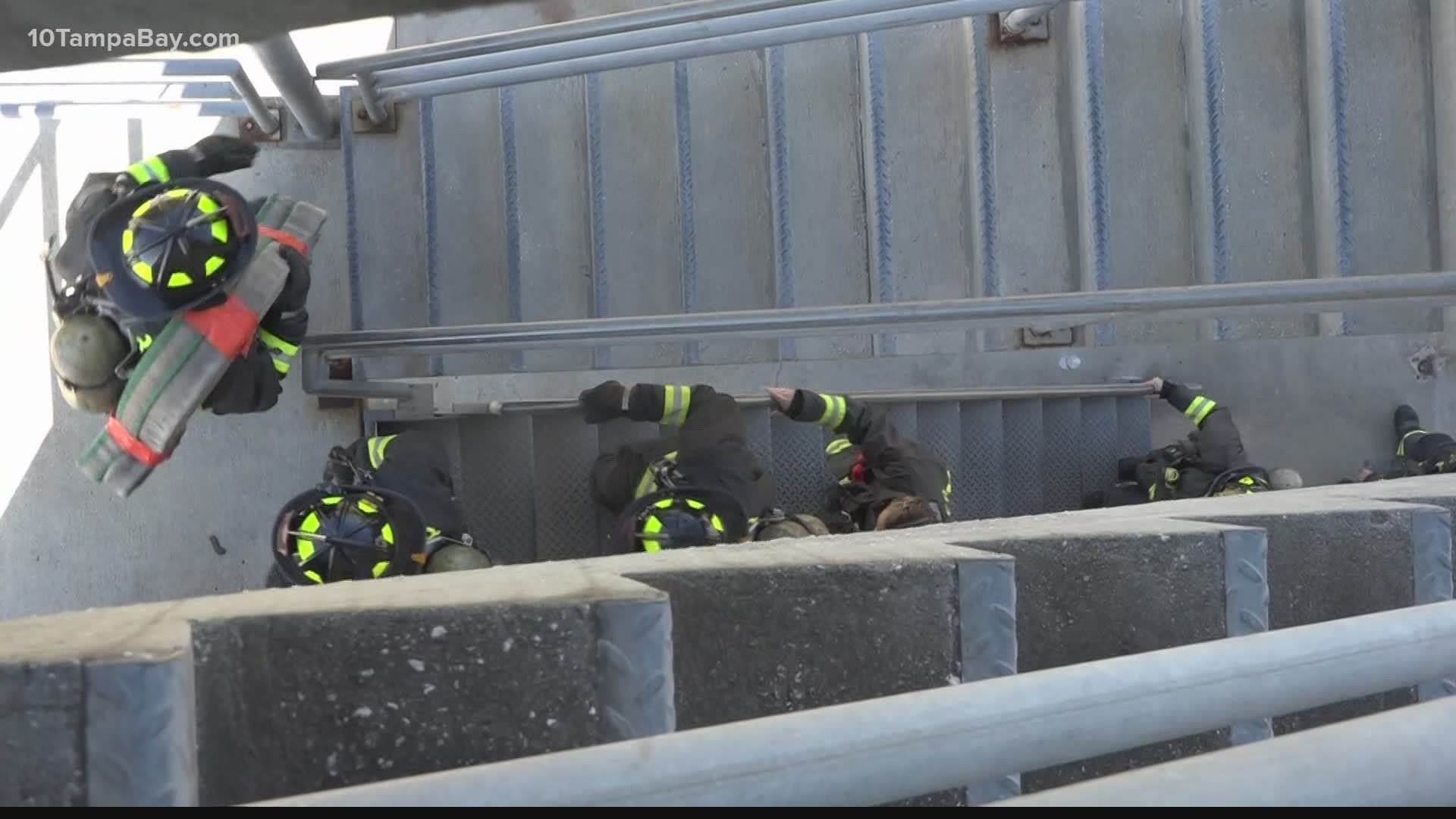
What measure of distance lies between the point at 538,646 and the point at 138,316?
3089 mm

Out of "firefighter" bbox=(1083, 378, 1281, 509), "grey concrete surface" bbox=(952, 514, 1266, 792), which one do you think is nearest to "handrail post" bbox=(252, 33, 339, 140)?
"grey concrete surface" bbox=(952, 514, 1266, 792)

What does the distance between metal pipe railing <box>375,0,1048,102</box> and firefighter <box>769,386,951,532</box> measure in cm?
180

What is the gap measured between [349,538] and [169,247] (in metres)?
1.29

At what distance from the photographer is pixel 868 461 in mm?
5684

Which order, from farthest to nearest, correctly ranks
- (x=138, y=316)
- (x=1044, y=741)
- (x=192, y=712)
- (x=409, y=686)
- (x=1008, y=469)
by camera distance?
(x=1008, y=469)
(x=138, y=316)
(x=409, y=686)
(x=192, y=712)
(x=1044, y=741)

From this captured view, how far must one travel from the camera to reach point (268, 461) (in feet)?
19.1

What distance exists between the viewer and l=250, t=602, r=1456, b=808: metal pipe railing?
3.40ft

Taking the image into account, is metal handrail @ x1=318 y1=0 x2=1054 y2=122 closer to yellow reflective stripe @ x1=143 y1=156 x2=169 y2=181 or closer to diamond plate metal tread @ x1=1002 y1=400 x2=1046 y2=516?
yellow reflective stripe @ x1=143 y1=156 x2=169 y2=181

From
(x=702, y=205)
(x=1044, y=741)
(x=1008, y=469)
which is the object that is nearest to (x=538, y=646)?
(x=1044, y=741)

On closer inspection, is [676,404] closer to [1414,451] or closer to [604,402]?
[604,402]

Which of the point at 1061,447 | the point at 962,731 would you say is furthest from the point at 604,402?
the point at 962,731

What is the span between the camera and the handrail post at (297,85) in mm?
3762

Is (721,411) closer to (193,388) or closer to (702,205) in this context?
(702,205)

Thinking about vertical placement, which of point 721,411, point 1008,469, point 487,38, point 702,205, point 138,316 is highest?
point 487,38
